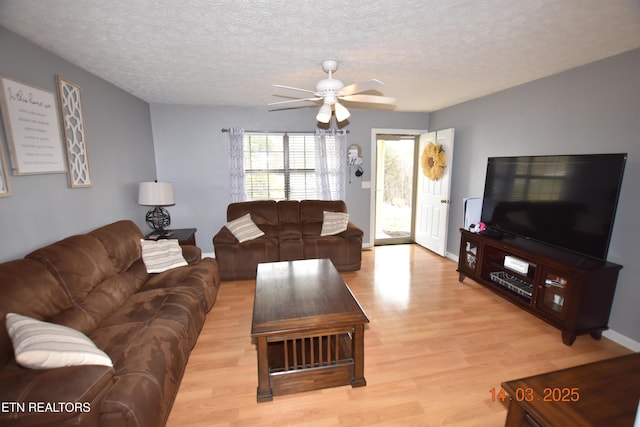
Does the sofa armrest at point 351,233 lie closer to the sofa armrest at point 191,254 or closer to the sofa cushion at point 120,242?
the sofa armrest at point 191,254

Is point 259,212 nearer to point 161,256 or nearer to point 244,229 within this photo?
point 244,229

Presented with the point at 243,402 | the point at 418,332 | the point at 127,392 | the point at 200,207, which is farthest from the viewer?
the point at 200,207

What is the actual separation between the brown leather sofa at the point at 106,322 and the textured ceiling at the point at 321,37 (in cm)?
151

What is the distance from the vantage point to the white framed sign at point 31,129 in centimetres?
186

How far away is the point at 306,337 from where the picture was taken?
71.1 inches

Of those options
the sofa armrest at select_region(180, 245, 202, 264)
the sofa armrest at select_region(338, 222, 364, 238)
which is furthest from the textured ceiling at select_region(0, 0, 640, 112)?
the sofa armrest at select_region(338, 222, 364, 238)

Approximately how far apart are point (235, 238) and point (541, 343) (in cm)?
347

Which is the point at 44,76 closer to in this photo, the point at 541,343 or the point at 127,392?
the point at 127,392

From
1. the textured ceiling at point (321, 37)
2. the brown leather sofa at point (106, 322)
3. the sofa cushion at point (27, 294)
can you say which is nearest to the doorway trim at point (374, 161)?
the textured ceiling at point (321, 37)

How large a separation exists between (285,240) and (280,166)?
1377 mm

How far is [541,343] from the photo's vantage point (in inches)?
92.1

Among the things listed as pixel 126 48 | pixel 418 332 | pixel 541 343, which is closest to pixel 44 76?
pixel 126 48

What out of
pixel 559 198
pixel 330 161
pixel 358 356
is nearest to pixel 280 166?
pixel 330 161

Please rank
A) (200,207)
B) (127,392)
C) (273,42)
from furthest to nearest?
(200,207), (273,42), (127,392)
